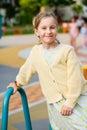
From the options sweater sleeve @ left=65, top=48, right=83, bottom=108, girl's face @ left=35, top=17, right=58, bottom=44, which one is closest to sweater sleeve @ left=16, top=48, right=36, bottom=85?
girl's face @ left=35, top=17, right=58, bottom=44

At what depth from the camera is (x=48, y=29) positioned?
2.95 meters

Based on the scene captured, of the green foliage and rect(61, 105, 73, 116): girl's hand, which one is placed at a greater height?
the green foliage

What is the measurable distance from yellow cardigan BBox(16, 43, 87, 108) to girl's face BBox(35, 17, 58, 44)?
0.35 ft

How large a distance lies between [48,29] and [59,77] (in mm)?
390

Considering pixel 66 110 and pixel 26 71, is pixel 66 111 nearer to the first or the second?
pixel 66 110

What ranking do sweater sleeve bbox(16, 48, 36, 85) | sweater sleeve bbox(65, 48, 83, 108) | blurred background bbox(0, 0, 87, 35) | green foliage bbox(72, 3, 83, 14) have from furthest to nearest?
green foliage bbox(72, 3, 83, 14)
blurred background bbox(0, 0, 87, 35)
sweater sleeve bbox(16, 48, 36, 85)
sweater sleeve bbox(65, 48, 83, 108)

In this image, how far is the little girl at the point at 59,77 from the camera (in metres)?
2.88

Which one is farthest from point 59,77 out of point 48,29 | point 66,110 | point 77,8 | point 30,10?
point 77,8

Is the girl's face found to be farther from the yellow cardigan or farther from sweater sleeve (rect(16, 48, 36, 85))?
sweater sleeve (rect(16, 48, 36, 85))

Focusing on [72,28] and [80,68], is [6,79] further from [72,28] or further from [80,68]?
[72,28]

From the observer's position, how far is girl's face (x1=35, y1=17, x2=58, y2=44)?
2.94 metres

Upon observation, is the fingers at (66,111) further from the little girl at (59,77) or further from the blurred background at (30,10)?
the blurred background at (30,10)

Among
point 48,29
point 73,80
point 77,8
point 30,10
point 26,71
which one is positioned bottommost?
point 73,80

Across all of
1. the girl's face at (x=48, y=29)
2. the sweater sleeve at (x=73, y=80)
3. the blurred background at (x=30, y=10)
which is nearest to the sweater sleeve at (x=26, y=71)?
the girl's face at (x=48, y=29)
